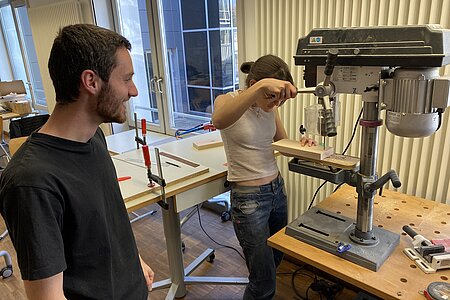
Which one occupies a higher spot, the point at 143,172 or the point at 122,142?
the point at 143,172

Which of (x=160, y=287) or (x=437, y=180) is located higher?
(x=437, y=180)

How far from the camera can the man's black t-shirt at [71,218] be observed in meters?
0.73

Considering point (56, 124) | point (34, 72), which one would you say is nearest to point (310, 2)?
point (56, 124)

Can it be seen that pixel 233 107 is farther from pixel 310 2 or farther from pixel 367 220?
pixel 310 2

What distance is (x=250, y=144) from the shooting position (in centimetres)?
148

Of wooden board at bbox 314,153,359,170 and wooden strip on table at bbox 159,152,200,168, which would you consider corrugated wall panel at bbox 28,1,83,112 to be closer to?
wooden strip on table at bbox 159,152,200,168

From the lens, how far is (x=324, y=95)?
1.01 meters

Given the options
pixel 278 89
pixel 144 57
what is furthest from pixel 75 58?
pixel 144 57

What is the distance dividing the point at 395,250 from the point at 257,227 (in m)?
0.56

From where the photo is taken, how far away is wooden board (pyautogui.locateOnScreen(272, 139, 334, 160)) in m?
1.20

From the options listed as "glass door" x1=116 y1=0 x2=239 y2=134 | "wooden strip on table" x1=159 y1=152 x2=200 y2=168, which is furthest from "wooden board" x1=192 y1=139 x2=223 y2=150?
"glass door" x1=116 y1=0 x2=239 y2=134

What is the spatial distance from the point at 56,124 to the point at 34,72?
5.54 m

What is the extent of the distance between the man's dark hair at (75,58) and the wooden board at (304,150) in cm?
72

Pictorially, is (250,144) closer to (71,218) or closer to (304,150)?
(304,150)
